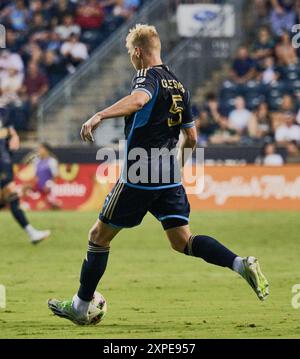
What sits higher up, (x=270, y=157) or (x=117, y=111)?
(x=117, y=111)

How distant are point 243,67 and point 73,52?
4.67 meters

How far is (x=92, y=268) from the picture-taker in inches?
346

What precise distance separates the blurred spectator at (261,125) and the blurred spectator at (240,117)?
0.16 meters

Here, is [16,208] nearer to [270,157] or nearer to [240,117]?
[270,157]

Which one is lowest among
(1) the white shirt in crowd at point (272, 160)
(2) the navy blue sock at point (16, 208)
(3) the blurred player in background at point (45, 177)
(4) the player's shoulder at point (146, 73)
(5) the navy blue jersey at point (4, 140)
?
(3) the blurred player in background at point (45, 177)

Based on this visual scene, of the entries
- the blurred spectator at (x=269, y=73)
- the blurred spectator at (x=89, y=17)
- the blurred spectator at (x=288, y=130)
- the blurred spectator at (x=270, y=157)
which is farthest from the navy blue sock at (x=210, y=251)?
the blurred spectator at (x=89, y=17)

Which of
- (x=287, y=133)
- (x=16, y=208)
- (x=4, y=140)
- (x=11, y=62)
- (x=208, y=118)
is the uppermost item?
(x=11, y=62)

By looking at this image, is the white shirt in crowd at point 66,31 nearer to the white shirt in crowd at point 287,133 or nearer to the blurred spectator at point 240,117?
the blurred spectator at point 240,117

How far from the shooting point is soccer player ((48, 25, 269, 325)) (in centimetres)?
853

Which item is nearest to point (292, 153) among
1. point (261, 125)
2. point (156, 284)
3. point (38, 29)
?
point (261, 125)

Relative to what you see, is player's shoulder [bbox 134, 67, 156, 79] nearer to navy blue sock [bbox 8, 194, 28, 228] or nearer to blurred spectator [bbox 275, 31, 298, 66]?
navy blue sock [bbox 8, 194, 28, 228]

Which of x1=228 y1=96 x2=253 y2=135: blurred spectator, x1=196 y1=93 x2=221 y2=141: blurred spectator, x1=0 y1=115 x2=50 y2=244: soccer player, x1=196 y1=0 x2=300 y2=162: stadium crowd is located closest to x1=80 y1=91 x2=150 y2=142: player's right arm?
x1=0 y1=115 x2=50 y2=244: soccer player

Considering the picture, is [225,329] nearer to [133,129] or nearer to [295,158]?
[133,129]

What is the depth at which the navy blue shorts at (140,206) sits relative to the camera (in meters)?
8.65
